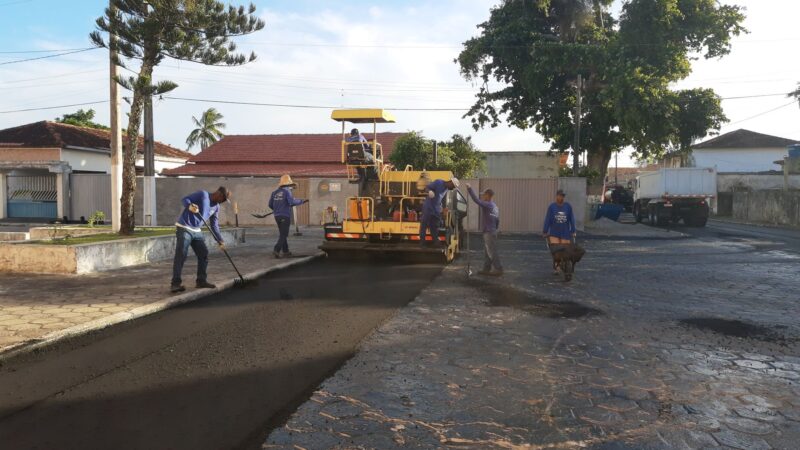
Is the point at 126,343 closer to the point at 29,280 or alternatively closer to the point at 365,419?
the point at 365,419

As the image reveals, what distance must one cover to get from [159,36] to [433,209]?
6653mm

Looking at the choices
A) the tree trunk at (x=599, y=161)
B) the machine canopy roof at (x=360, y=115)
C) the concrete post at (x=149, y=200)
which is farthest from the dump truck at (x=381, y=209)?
the tree trunk at (x=599, y=161)

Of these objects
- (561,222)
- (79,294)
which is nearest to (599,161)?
(561,222)

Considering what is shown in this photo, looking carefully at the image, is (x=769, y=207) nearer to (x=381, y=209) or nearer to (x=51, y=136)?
(x=381, y=209)

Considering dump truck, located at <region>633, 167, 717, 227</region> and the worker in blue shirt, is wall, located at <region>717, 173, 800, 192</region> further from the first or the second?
the worker in blue shirt

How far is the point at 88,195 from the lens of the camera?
23.3m

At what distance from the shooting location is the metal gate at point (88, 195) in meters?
23.1

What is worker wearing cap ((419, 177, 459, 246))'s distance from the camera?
1134 centimetres

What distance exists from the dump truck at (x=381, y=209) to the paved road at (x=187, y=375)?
4.06 meters

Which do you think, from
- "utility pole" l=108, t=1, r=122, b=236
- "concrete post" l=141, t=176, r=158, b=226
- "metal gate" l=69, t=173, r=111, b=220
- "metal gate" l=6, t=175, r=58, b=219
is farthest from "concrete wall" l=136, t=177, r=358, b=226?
"utility pole" l=108, t=1, r=122, b=236

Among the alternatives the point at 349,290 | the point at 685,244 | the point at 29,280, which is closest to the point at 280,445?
the point at 349,290

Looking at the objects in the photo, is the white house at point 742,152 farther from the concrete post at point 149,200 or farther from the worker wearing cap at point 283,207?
the worker wearing cap at point 283,207

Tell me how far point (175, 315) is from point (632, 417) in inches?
208

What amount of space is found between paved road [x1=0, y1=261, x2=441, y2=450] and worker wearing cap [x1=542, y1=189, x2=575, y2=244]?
348 centimetres
